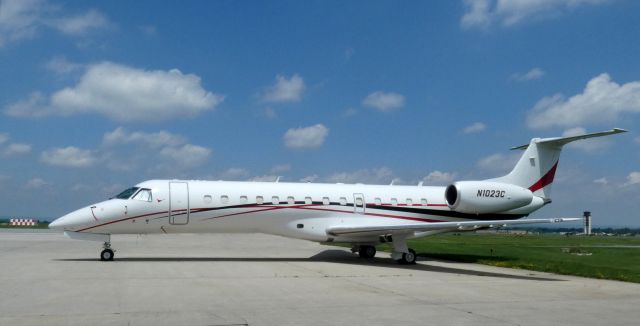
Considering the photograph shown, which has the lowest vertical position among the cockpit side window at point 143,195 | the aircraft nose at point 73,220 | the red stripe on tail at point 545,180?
the aircraft nose at point 73,220

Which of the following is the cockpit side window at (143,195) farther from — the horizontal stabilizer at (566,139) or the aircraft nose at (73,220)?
the horizontal stabilizer at (566,139)

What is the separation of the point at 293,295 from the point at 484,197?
12.6 metres

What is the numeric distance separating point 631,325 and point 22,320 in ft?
31.1

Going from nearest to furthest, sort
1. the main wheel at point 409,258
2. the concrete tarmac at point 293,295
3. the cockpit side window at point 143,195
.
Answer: the concrete tarmac at point 293,295 → the cockpit side window at point 143,195 → the main wheel at point 409,258

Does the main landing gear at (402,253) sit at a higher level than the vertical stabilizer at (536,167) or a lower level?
lower

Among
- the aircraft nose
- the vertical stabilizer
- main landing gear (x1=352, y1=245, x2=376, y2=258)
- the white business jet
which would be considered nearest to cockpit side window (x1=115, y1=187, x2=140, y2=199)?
the white business jet

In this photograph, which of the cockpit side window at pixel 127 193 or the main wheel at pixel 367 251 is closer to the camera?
the cockpit side window at pixel 127 193

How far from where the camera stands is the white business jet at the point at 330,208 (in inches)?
741

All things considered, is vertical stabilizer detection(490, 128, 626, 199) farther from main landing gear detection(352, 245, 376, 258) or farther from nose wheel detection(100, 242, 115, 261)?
nose wheel detection(100, 242, 115, 261)

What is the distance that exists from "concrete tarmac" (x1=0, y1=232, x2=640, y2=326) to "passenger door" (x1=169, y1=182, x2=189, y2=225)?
1.57 meters

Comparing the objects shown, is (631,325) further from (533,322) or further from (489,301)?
(489,301)

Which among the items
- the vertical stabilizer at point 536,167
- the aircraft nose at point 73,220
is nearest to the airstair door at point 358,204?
the vertical stabilizer at point 536,167

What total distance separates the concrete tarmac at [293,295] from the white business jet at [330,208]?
1.50 metres

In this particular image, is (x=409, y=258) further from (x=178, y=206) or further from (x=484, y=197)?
(x=178, y=206)
